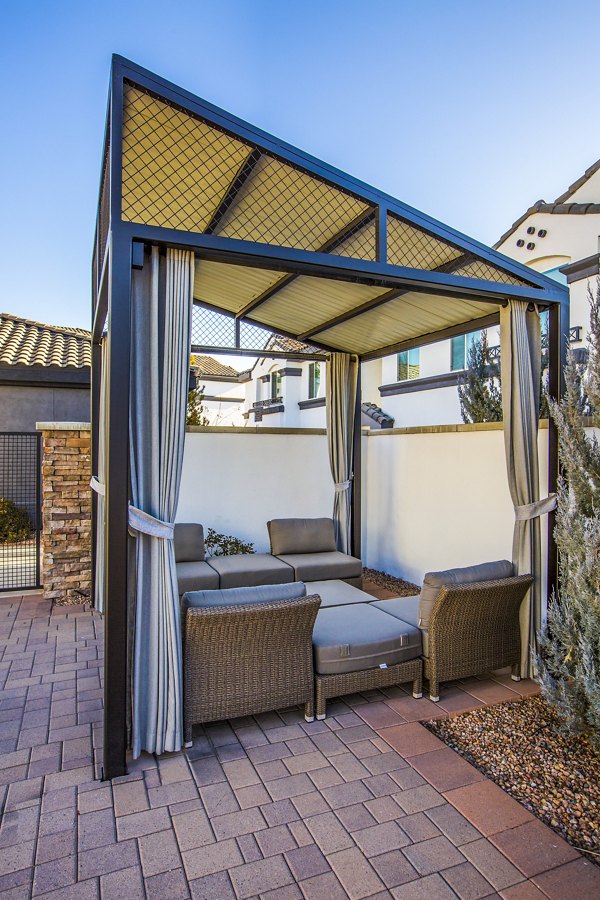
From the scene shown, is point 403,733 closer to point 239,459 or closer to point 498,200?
point 239,459

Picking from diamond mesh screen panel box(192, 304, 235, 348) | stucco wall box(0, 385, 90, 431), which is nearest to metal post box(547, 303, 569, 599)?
diamond mesh screen panel box(192, 304, 235, 348)

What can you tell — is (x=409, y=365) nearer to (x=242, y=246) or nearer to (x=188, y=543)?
(x=188, y=543)

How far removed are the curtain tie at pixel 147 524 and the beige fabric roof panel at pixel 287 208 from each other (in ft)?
6.41

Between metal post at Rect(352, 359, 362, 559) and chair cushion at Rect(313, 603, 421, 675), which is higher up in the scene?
metal post at Rect(352, 359, 362, 559)

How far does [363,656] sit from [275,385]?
526 inches

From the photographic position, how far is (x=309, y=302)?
4977 mm

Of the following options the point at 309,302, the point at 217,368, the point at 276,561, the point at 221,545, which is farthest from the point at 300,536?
the point at 217,368

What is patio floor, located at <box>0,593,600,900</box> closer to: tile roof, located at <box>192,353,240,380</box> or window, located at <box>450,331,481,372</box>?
window, located at <box>450,331,481,372</box>

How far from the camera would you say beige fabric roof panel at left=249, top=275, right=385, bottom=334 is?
4445mm

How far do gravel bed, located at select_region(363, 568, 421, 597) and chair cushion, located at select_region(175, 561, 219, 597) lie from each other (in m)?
2.16

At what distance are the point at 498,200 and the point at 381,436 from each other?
546 centimetres

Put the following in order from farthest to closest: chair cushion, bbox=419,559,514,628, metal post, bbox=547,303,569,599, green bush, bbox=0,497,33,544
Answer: green bush, bbox=0,497,33,544 → metal post, bbox=547,303,569,599 → chair cushion, bbox=419,559,514,628

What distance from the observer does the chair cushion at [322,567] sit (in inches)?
212

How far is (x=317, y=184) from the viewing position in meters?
3.47
